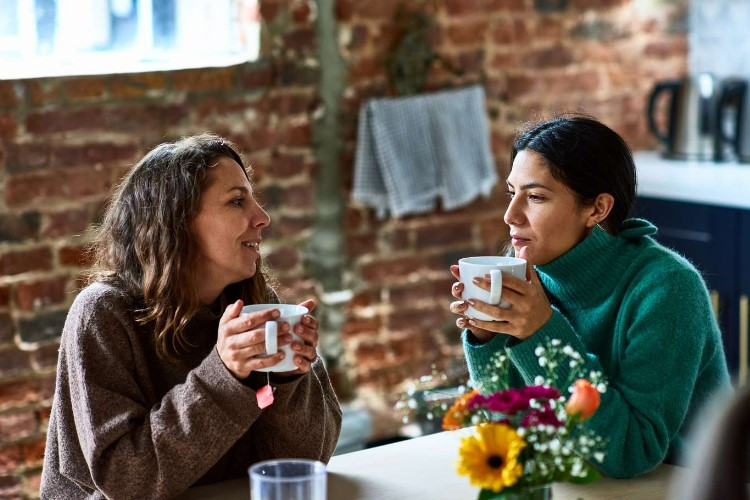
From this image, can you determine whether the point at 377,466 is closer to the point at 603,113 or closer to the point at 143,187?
the point at 143,187

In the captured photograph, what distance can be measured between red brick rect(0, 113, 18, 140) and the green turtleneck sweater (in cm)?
135

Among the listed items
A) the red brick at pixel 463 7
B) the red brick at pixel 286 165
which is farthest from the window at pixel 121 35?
the red brick at pixel 463 7

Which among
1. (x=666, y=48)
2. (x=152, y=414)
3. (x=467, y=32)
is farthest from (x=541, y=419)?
(x=666, y=48)

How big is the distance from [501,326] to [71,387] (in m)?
0.60

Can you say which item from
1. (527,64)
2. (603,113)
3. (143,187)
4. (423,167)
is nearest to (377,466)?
(143,187)

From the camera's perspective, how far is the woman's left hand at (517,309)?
1.51 m

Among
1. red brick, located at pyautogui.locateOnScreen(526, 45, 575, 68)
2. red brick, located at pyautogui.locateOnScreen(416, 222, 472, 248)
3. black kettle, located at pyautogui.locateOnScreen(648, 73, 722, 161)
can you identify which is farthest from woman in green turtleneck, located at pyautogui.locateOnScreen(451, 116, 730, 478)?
black kettle, located at pyautogui.locateOnScreen(648, 73, 722, 161)

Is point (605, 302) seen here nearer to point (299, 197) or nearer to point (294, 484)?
point (294, 484)

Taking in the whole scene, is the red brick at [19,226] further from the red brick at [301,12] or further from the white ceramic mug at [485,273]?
the white ceramic mug at [485,273]

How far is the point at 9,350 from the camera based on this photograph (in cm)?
258

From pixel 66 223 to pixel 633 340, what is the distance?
1.52 m

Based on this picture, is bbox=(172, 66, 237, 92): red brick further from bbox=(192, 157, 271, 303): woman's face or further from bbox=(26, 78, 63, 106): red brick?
bbox=(192, 157, 271, 303): woman's face

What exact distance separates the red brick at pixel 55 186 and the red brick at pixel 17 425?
0.49m

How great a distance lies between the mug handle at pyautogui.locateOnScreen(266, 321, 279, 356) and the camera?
4.63 feet
